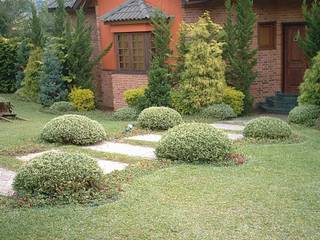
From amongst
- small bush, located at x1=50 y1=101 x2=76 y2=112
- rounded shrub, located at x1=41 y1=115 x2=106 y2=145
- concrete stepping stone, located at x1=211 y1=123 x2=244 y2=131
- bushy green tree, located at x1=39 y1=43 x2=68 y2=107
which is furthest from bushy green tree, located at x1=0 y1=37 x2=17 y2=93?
rounded shrub, located at x1=41 y1=115 x2=106 y2=145

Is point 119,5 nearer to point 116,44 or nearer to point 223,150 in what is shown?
point 116,44

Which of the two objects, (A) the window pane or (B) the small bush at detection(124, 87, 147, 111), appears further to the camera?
(A) the window pane

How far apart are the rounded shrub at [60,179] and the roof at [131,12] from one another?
10.9 metres

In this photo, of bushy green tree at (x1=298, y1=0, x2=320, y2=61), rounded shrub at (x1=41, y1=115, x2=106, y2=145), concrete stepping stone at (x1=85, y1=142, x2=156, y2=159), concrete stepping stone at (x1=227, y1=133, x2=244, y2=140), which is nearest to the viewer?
concrete stepping stone at (x1=85, y1=142, x2=156, y2=159)

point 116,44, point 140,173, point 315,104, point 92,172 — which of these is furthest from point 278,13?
point 92,172

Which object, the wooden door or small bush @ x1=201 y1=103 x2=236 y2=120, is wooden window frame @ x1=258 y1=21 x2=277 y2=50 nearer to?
the wooden door

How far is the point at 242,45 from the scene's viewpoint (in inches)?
623

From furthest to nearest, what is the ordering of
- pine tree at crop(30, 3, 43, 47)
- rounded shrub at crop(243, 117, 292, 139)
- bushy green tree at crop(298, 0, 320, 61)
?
pine tree at crop(30, 3, 43, 47)
bushy green tree at crop(298, 0, 320, 61)
rounded shrub at crop(243, 117, 292, 139)

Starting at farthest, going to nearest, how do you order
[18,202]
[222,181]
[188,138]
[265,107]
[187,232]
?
[265,107] → [188,138] → [222,181] → [18,202] → [187,232]

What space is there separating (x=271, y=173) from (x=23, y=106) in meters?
13.9

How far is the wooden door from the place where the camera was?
1715 cm

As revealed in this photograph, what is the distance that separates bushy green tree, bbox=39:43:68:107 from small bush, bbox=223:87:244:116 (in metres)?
6.78

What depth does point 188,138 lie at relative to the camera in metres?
9.22

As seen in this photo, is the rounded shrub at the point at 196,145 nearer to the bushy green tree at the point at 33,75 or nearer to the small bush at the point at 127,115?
the small bush at the point at 127,115
